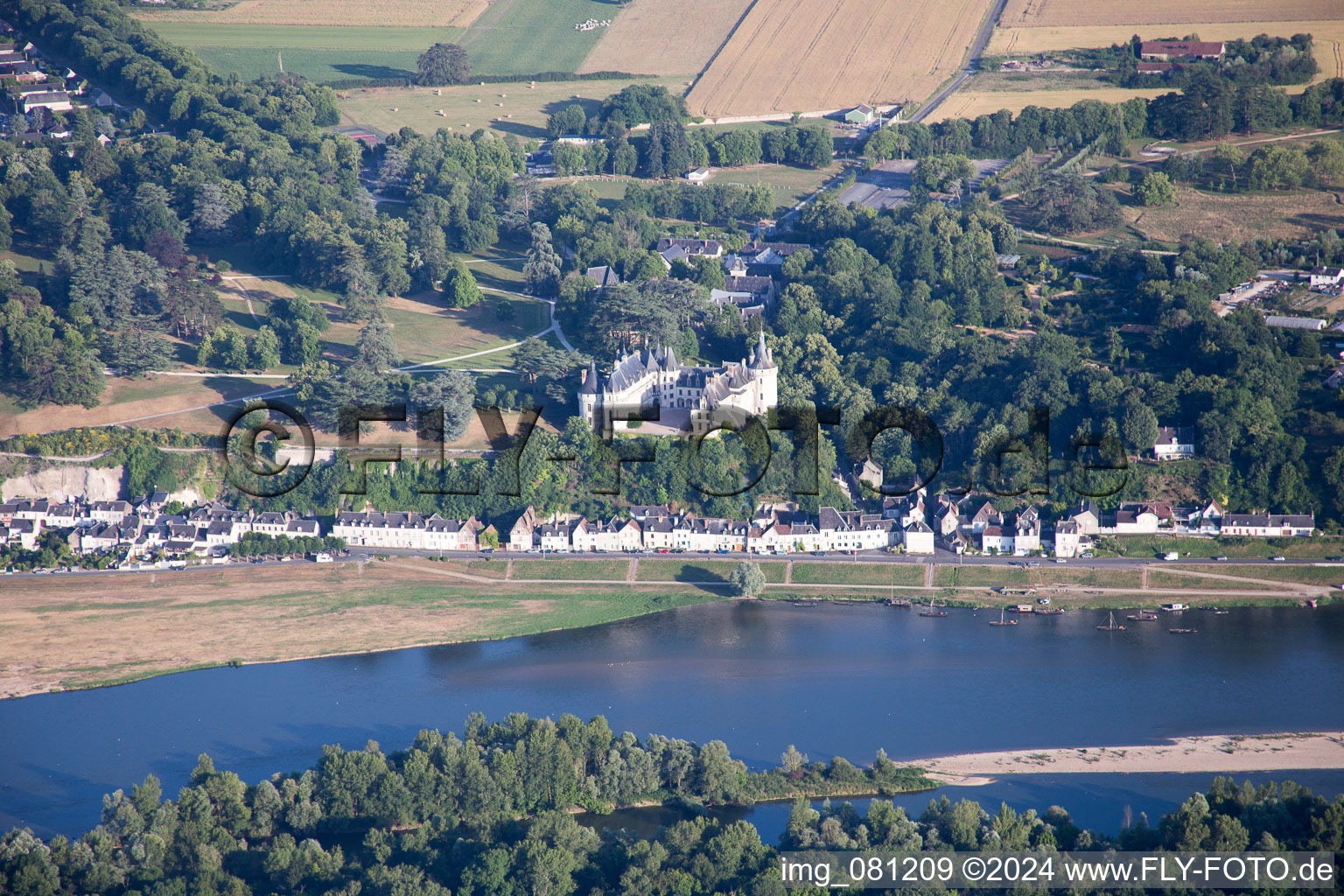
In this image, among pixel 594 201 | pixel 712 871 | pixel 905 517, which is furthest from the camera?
pixel 594 201

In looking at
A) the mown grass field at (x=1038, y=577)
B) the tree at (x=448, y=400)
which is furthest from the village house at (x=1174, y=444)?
the tree at (x=448, y=400)

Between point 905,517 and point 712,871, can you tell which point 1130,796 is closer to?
point 712,871

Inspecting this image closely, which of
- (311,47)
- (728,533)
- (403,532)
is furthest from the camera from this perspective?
(311,47)

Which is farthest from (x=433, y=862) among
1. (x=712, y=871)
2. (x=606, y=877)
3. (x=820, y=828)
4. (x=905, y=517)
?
(x=905, y=517)

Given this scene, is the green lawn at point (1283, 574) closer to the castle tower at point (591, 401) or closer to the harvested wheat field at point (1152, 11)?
the castle tower at point (591, 401)

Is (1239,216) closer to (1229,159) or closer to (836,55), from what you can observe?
(1229,159)

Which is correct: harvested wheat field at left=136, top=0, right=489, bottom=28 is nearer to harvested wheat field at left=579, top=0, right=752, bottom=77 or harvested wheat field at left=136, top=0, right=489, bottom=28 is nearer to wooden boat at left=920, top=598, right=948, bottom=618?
harvested wheat field at left=579, top=0, right=752, bottom=77

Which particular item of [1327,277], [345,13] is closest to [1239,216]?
[1327,277]
